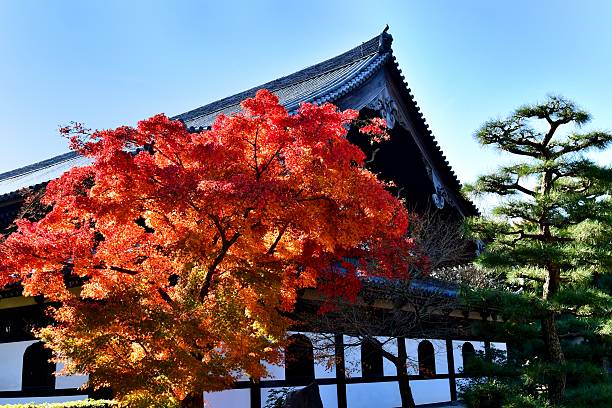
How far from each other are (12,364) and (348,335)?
670cm

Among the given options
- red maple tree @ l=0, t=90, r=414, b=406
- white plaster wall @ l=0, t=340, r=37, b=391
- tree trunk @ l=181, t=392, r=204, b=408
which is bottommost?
tree trunk @ l=181, t=392, r=204, b=408

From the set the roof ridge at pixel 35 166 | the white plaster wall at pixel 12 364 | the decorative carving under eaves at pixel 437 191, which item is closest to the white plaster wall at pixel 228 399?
the white plaster wall at pixel 12 364

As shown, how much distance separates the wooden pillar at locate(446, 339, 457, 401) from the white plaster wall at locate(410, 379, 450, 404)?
0.18 metres

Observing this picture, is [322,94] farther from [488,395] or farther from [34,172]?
[34,172]

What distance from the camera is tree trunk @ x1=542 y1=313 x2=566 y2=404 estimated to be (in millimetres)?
10391

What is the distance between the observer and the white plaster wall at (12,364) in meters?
11.5

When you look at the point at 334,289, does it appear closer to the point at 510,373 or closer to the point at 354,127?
the point at 510,373

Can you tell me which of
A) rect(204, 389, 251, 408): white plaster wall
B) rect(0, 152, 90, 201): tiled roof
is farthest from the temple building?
rect(0, 152, 90, 201): tiled roof

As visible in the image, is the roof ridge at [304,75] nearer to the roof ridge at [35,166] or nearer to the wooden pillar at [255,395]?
the roof ridge at [35,166]

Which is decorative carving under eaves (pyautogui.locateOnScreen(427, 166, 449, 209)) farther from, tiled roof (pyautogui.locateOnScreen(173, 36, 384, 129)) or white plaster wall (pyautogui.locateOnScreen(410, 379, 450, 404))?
white plaster wall (pyautogui.locateOnScreen(410, 379, 450, 404))

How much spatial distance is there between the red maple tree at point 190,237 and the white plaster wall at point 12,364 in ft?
13.9

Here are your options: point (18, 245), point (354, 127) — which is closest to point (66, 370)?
point (18, 245)

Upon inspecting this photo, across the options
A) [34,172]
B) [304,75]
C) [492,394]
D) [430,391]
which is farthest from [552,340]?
[34,172]

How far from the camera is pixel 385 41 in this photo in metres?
16.0
